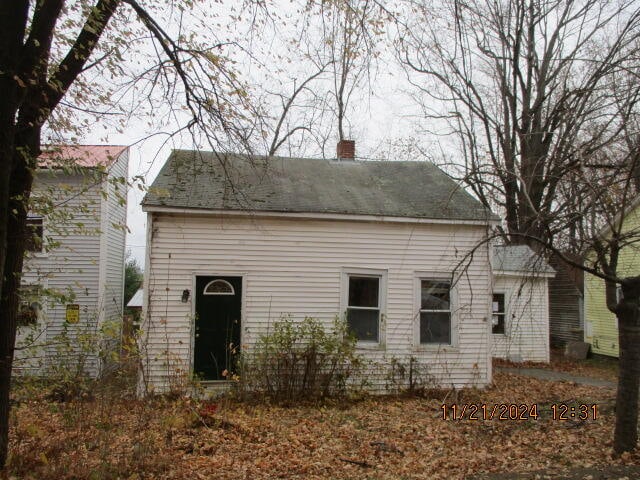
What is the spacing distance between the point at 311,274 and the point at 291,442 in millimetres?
4244

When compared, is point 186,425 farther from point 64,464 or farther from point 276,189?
point 276,189

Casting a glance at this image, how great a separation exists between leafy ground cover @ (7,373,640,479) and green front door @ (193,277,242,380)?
42.1 inches

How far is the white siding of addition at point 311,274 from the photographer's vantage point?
10.4 meters

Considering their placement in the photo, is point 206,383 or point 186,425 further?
point 206,383

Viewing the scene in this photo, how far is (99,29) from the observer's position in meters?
5.99

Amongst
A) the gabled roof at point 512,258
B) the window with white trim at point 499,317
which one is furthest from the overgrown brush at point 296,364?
the window with white trim at point 499,317

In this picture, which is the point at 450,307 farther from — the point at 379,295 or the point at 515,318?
the point at 515,318

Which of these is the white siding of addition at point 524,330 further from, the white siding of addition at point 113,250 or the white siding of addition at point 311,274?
the white siding of addition at point 113,250

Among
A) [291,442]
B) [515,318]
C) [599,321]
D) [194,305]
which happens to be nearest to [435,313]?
[291,442]

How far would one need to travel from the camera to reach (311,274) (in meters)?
Answer: 11.0

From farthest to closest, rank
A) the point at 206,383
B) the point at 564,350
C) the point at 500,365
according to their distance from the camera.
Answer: the point at 564,350
the point at 500,365
the point at 206,383

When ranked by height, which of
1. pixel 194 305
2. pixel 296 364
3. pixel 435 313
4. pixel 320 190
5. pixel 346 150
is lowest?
pixel 296 364

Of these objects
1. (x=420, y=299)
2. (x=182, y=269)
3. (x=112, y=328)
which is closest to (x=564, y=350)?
(x=420, y=299)

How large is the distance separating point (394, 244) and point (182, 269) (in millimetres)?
4778
